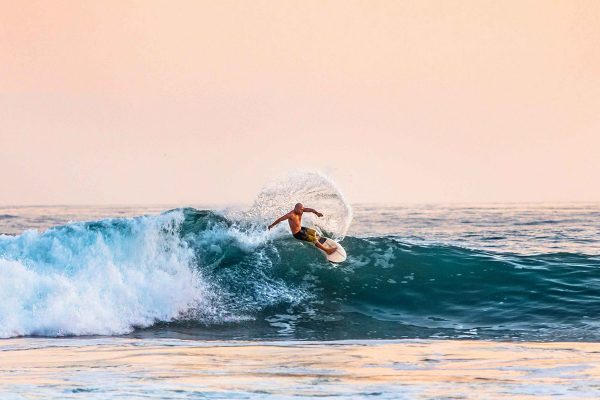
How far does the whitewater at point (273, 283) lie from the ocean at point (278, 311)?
Answer: 0.05 m

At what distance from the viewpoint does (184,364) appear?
11.8m

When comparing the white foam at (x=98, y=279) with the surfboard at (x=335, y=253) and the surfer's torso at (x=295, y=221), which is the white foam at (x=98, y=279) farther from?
the surfboard at (x=335, y=253)

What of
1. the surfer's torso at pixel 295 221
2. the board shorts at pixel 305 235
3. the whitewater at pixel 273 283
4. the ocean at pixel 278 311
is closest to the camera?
the ocean at pixel 278 311

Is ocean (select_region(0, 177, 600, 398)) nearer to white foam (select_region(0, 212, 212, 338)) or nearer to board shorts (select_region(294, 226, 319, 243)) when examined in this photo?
white foam (select_region(0, 212, 212, 338))

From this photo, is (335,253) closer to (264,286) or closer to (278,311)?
(264,286)

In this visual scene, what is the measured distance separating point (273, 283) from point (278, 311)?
5.74 ft

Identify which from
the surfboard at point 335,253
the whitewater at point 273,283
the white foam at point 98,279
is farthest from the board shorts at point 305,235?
the white foam at point 98,279

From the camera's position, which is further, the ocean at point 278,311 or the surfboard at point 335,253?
the surfboard at point 335,253

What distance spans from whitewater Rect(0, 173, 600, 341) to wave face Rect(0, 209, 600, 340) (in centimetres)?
4

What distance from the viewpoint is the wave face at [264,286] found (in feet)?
52.7

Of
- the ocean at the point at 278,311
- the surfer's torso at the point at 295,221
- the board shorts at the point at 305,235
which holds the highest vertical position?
the surfer's torso at the point at 295,221

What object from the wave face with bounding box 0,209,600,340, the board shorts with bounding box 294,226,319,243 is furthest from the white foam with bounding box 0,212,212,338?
the board shorts with bounding box 294,226,319,243

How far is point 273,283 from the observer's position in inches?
785

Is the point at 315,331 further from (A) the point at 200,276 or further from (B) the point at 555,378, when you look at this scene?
(B) the point at 555,378
